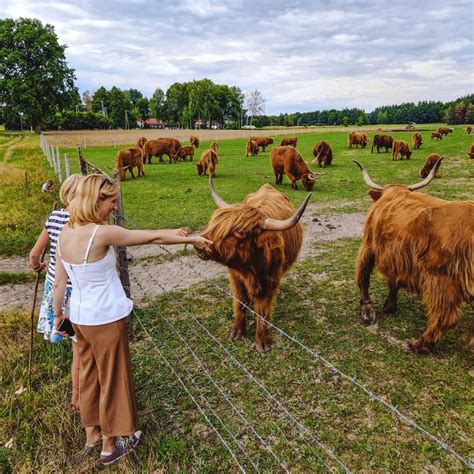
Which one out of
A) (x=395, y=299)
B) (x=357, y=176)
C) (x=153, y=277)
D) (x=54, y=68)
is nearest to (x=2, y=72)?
(x=54, y=68)

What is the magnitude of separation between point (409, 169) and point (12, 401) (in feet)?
61.5

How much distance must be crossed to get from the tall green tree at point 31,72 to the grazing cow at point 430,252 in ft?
161

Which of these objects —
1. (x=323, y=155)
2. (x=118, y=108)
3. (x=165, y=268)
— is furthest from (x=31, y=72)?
(x=165, y=268)

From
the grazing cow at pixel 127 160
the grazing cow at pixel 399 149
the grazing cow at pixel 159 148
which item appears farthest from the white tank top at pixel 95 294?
the grazing cow at pixel 399 149

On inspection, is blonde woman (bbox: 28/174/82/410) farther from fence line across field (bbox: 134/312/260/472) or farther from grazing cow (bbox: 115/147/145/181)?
grazing cow (bbox: 115/147/145/181)

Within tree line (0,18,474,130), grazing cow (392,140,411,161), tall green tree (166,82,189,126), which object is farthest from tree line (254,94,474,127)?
grazing cow (392,140,411,161)

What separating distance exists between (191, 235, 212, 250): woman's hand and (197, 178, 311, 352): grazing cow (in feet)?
0.16

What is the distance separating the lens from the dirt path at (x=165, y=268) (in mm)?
5613

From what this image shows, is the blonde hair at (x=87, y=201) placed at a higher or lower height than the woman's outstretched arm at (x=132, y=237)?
higher

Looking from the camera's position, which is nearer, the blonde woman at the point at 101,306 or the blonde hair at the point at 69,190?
the blonde woman at the point at 101,306

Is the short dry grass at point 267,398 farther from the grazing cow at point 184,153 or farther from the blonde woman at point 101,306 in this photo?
the grazing cow at point 184,153

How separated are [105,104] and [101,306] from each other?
92810 millimetres

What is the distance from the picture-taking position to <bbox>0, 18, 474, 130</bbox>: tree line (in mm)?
43812

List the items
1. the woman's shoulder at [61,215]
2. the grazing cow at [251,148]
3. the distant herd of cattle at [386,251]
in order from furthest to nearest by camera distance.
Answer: the grazing cow at [251,148] → the distant herd of cattle at [386,251] → the woman's shoulder at [61,215]
